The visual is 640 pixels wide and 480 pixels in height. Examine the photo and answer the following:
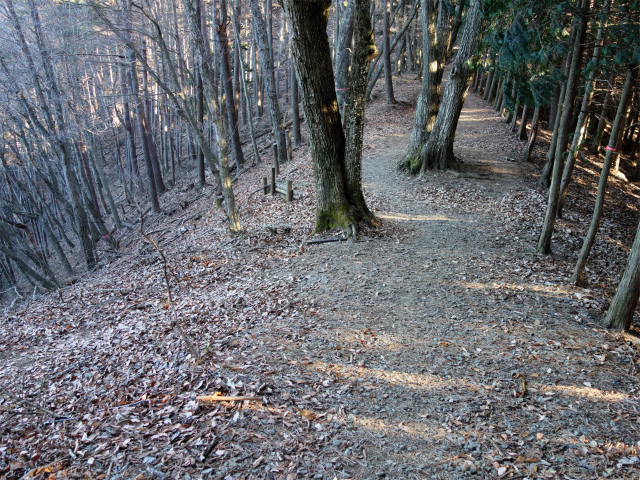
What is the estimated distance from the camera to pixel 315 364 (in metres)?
5.02

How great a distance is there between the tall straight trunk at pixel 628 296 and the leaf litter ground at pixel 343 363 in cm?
23

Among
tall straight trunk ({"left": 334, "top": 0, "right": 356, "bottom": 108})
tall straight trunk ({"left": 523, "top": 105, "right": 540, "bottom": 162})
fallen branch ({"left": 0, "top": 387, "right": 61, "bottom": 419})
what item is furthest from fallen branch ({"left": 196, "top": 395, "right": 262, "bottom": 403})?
tall straight trunk ({"left": 523, "top": 105, "right": 540, "bottom": 162})

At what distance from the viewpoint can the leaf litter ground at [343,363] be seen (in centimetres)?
363

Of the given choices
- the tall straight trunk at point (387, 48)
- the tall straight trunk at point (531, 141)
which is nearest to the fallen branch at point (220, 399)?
the tall straight trunk at point (531, 141)

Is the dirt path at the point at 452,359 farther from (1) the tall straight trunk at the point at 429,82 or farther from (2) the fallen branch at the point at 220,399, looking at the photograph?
(1) the tall straight trunk at the point at 429,82

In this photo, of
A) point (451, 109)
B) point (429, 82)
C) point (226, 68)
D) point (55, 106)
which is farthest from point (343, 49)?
point (55, 106)

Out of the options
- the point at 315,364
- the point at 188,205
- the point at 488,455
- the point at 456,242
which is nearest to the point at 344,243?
the point at 456,242

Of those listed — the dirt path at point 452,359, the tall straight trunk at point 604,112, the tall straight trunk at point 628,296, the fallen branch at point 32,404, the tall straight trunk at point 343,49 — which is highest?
the tall straight trunk at point 343,49

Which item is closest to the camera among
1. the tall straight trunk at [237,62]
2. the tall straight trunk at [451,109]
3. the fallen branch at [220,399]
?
the fallen branch at [220,399]

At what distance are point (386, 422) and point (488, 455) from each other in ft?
3.25

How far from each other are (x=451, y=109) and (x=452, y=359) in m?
9.43

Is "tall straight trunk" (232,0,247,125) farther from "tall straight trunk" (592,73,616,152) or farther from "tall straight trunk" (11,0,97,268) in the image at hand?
"tall straight trunk" (592,73,616,152)

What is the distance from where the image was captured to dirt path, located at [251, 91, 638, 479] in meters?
3.66

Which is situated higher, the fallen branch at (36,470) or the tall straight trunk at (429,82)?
the tall straight trunk at (429,82)
